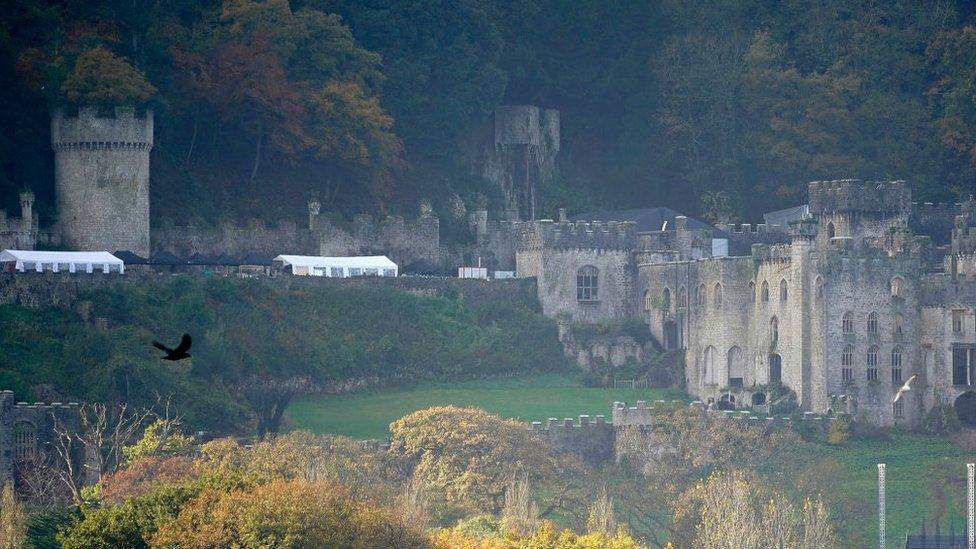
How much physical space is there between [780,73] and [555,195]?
9.92 m

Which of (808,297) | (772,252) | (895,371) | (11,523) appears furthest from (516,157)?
(11,523)

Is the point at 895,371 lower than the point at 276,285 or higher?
lower

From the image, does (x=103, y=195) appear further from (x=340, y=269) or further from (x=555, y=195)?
(x=555, y=195)

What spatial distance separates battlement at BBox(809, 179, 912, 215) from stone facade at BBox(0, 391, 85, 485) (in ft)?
112

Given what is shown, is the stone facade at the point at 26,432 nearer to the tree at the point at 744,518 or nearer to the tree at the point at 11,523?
the tree at the point at 11,523

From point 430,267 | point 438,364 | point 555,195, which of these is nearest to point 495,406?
point 438,364

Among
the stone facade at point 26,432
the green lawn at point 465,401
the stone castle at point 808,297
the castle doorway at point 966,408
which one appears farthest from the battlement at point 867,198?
the stone facade at point 26,432

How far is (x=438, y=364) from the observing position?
375 feet

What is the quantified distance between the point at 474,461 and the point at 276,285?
14.9 m

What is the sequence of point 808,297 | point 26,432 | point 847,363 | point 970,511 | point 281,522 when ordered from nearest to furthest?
1. point 281,522
2. point 26,432
3. point 970,511
4. point 847,363
5. point 808,297

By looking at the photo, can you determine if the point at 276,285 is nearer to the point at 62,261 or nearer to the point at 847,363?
the point at 62,261

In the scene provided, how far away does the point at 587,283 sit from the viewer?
122625 mm

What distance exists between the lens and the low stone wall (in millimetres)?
106000

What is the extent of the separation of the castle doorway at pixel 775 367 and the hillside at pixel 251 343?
7495 mm
